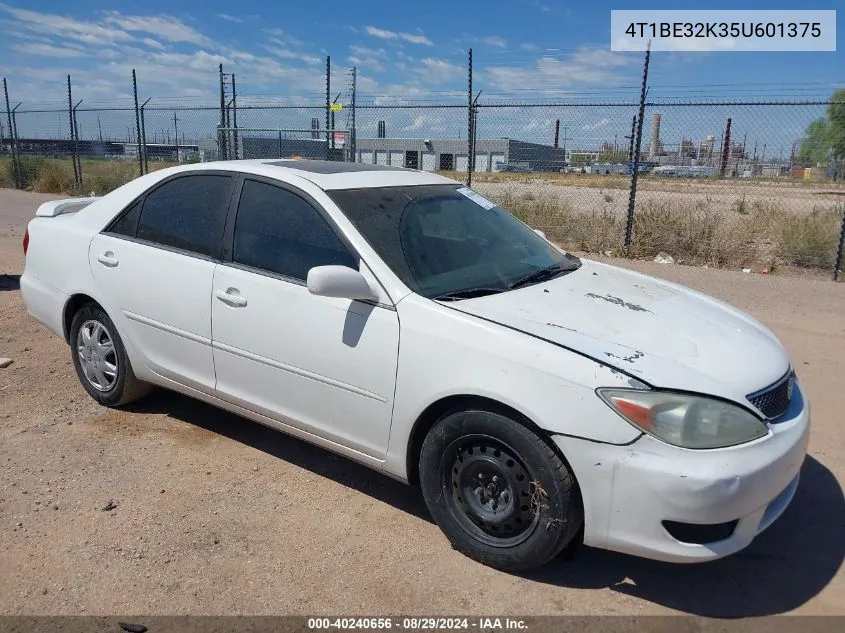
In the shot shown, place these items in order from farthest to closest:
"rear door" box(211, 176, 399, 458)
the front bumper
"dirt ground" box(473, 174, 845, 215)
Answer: "dirt ground" box(473, 174, 845, 215)
"rear door" box(211, 176, 399, 458)
the front bumper

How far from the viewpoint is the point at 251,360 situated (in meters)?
3.49

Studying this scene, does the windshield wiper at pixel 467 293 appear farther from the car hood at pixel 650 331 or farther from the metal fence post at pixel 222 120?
the metal fence post at pixel 222 120

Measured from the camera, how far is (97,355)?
14.3 feet

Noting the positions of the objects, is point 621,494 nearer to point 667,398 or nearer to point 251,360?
point 667,398

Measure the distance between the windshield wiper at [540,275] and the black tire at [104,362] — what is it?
8.02 feet

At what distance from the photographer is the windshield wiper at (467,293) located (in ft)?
9.96

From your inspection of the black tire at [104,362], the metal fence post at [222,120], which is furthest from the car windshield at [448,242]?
the metal fence post at [222,120]

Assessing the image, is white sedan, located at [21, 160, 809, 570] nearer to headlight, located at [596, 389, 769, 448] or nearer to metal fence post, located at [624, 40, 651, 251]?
headlight, located at [596, 389, 769, 448]

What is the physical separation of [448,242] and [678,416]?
1.50 metres

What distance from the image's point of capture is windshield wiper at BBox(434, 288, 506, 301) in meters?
3.04

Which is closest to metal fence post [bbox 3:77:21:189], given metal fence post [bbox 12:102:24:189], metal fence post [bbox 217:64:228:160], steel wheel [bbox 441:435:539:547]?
metal fence post [bbox 12:102:24:189]

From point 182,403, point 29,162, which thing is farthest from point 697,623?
point 29,162

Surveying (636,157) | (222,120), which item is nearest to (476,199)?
(636,157)

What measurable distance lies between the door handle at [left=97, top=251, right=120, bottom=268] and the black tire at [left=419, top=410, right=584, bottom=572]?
2.33 m
